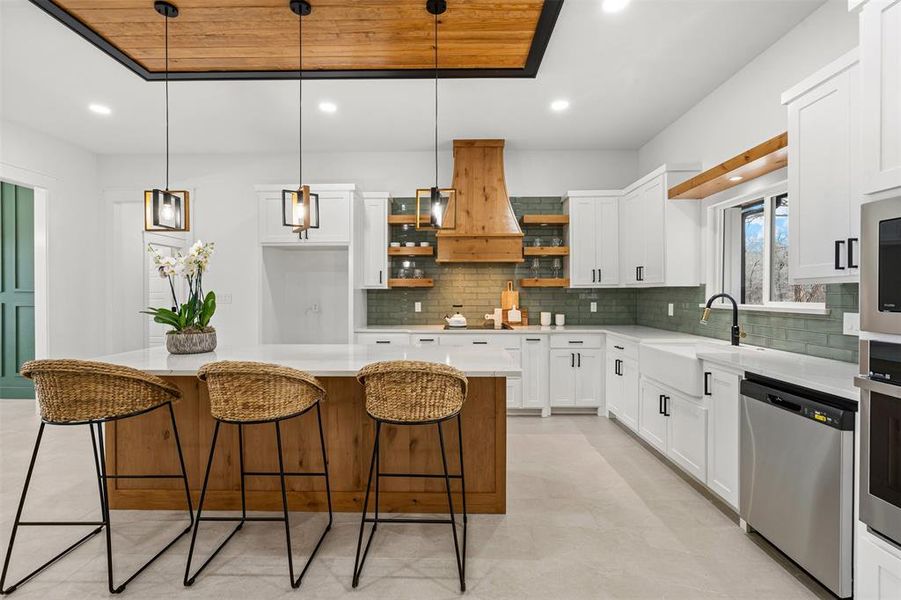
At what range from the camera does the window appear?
3.00 metres

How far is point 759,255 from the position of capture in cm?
341

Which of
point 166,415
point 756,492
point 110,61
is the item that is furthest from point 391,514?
point 110,61

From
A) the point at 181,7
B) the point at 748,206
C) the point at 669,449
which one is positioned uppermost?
the point at 181,7

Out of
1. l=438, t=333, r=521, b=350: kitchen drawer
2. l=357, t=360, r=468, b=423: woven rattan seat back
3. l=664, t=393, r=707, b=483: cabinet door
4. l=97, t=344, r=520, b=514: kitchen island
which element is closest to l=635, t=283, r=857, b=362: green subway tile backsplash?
l=664, t=393, r=707, b=483: cabinet door

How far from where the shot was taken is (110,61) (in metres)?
3.30

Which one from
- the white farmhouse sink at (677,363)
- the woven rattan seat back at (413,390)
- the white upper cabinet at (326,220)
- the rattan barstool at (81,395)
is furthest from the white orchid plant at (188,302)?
the white farmhouse sink at (677,363)

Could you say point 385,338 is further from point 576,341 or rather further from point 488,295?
point 576,341

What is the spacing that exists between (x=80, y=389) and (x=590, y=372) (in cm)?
408

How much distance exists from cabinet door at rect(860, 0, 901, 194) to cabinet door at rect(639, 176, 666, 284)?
2313mm

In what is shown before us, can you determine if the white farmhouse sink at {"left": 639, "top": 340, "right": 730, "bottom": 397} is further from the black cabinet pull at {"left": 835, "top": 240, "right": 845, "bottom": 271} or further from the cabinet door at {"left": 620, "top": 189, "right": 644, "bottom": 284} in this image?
the cabinet door at {"left": 620, "top": 189, "right": 644, "bottom": 284}

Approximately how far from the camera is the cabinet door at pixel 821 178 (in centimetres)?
204

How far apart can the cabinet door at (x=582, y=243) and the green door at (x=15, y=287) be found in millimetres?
6327

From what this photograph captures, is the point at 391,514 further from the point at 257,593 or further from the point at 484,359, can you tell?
the point at 484,359

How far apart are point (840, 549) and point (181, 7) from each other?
4.05m
